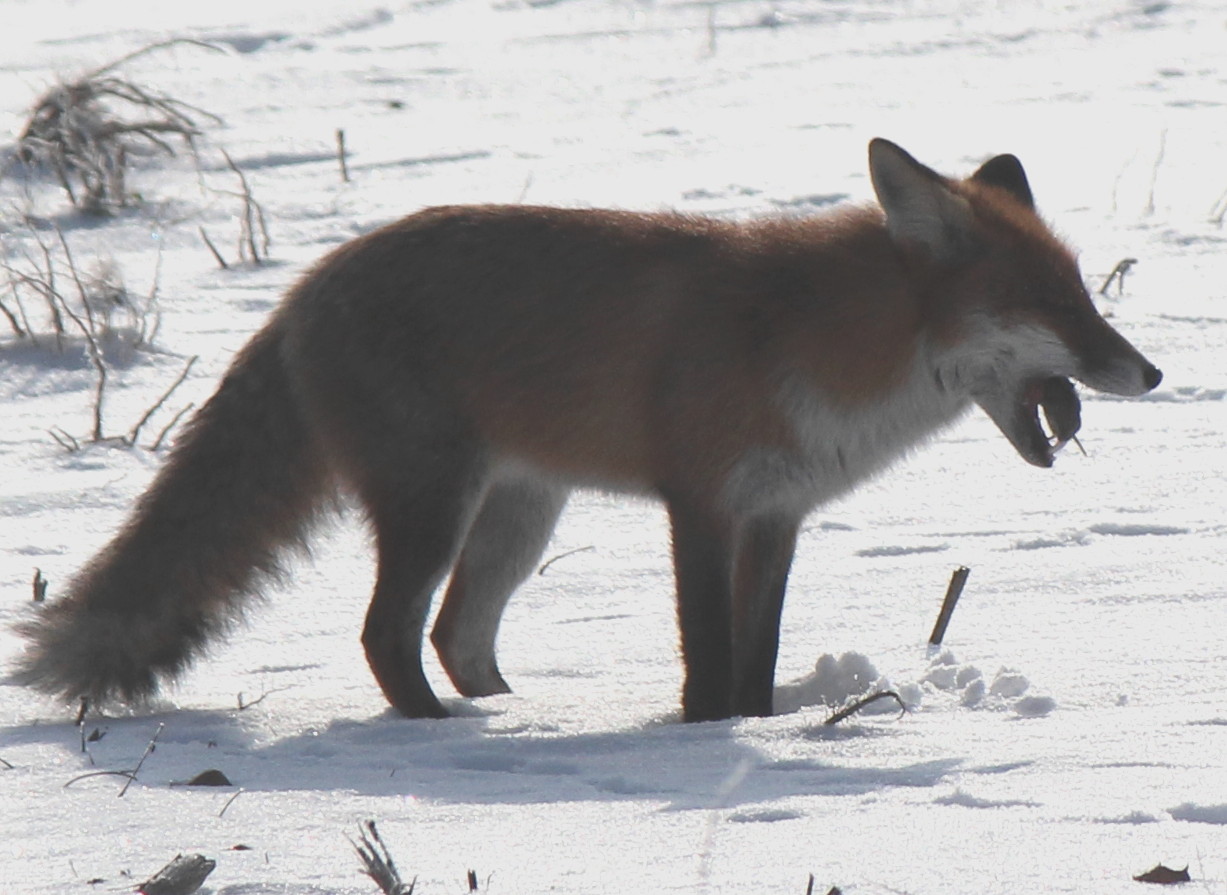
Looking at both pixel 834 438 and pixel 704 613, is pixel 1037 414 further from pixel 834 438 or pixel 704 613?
pixel 704 613

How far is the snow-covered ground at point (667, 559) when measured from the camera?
3000 millimetres

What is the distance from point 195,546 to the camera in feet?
15.1

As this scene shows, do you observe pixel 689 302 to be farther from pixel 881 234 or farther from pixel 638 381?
pixel 881 234

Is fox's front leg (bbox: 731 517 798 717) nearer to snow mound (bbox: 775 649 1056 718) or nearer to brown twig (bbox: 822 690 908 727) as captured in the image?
snow mound (bbox: 775 649 1056 718)

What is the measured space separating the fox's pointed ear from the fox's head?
0.44 metres

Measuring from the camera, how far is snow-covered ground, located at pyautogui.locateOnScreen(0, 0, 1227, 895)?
9.84ft

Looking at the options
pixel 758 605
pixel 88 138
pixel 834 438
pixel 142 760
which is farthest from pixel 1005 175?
pixel 88 138

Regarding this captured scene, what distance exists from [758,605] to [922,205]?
1.12m

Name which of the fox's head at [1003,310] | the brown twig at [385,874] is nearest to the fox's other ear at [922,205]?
the fox's head at [1003,310]

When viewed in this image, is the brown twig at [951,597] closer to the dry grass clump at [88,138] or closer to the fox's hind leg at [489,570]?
the fox's hind leg at [489,570]

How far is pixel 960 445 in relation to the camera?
6621 mm

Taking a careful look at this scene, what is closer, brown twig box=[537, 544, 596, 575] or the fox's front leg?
the fox's front leg

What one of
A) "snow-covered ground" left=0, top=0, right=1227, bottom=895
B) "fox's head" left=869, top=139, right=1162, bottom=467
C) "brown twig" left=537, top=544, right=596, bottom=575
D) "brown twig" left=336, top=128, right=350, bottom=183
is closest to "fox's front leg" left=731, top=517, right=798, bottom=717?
"snow-covered ground" left=0, top=0, right=1227, bottom=895

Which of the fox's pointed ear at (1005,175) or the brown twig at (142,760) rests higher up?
the fox's pointed ear at (1005,175)
